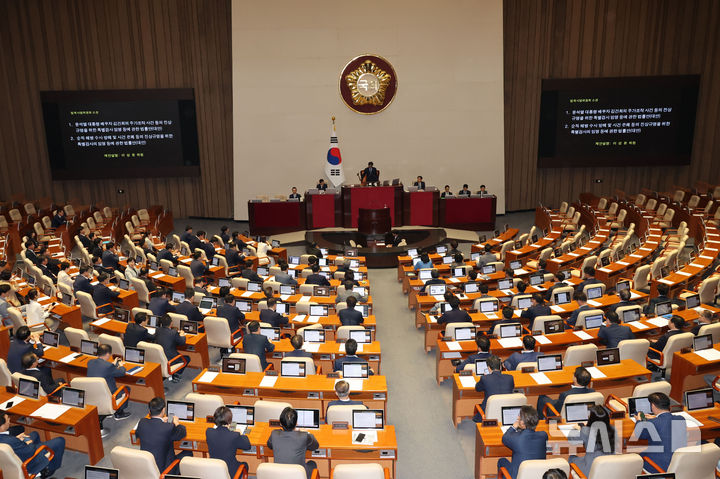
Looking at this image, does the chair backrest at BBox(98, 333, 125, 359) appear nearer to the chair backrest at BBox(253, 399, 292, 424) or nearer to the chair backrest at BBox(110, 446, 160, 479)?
the chair backrest at BBox(253, 399, 292, 424)

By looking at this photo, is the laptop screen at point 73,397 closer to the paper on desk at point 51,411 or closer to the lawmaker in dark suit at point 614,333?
the paper on desk at point 51,411

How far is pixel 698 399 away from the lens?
6.35 metres

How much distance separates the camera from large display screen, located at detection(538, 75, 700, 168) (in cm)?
2128

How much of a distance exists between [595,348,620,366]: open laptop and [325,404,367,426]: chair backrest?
139 inches

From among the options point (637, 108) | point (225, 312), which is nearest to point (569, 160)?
point (637, 108)

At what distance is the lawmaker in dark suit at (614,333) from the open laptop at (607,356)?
0.78 m

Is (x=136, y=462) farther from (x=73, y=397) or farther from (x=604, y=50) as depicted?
(x=604, y=50)

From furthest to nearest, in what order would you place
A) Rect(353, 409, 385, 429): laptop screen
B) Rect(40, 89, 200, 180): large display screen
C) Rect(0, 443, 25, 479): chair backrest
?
Rect(40, 89, 200, 180): large display screen → Rect(353, 409, 385, 429): laptop screen → Rect(0, 443, 25, 479): chair backrest

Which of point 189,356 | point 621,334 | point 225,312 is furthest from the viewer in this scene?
point 225,312

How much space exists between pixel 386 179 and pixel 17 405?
16.3 m

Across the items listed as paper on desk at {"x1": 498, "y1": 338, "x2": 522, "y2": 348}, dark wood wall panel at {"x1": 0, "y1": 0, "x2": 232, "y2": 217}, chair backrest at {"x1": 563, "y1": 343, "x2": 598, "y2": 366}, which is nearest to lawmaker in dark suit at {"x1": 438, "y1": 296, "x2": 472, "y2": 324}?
paper on desk at {"x1": 498, "y1": 338, "x2": 522, "y2": 348}

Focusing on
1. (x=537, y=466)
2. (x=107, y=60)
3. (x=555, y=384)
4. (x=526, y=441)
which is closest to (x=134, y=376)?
(x=526, y=441)

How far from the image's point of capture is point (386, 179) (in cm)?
2156

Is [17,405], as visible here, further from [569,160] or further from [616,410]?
[569,160]
